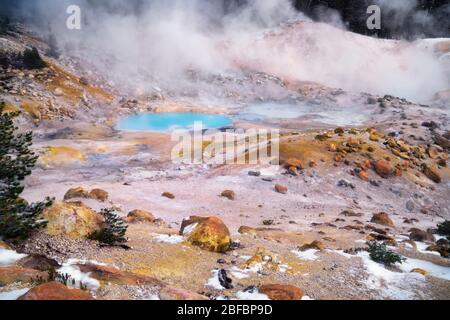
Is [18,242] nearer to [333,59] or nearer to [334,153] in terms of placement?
[334,153]

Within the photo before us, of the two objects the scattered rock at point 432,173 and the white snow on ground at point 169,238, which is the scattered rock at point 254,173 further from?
the white snow on ground at point 169,238

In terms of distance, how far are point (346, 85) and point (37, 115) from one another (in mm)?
54619

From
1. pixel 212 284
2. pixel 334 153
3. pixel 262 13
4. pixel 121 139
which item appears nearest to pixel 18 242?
pixel 212 284

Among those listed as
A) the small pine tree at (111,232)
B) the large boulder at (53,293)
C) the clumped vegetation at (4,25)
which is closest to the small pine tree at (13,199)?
the small pine tree at (111,232)

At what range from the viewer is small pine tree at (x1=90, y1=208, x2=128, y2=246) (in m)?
9.22

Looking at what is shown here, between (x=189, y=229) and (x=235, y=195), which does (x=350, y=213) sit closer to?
(x=235, y=195)

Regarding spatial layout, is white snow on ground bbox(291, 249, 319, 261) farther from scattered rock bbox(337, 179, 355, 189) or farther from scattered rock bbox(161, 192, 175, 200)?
scattered rock bbox(337, 179, 355, 189)

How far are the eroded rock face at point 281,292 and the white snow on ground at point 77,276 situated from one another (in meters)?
3.01

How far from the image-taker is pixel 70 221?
8922 mm

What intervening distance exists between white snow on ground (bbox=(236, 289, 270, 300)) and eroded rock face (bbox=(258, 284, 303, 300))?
7 cm

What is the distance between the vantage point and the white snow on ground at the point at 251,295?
23.2 feet

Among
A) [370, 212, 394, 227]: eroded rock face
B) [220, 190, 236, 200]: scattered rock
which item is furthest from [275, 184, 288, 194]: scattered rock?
[370, 212, 394, 227]: eroded rock face

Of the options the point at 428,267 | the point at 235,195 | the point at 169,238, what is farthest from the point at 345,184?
the point at 169,238
